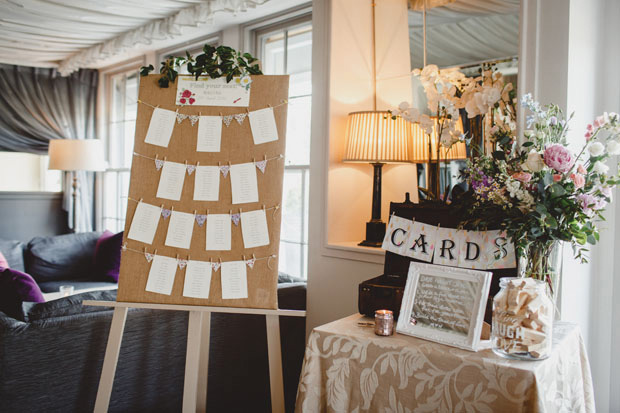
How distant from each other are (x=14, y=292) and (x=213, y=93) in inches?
48.6

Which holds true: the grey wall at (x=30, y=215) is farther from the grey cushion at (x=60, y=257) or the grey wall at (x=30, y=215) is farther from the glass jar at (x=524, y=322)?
the glass jar at (x=524, y=322)

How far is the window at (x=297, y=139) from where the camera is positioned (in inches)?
138

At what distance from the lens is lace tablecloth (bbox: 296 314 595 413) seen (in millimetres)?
1329

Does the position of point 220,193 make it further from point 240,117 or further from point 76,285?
point 76,285

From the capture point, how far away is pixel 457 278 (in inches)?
61.3

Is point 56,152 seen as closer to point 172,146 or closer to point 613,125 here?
point 172,146

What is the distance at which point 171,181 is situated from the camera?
2059 millimetres

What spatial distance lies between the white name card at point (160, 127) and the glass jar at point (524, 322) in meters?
1.43

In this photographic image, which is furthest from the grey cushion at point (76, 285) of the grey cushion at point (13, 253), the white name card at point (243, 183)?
the white name card at point (243, 183)

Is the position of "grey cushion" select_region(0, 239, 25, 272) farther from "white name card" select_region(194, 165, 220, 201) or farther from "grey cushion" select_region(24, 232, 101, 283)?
"white name card" select_region(194, 165, 220, 201)

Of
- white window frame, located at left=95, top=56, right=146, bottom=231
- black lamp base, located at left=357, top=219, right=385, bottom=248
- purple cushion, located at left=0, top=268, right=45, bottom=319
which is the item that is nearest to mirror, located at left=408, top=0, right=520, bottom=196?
black lamp base, located at left=357, top=219, right=385, bottom=248

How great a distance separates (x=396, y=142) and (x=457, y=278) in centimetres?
103

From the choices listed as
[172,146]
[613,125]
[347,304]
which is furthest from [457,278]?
[172,146]

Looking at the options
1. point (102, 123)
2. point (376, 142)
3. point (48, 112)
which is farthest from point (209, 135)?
point (48, 112)
